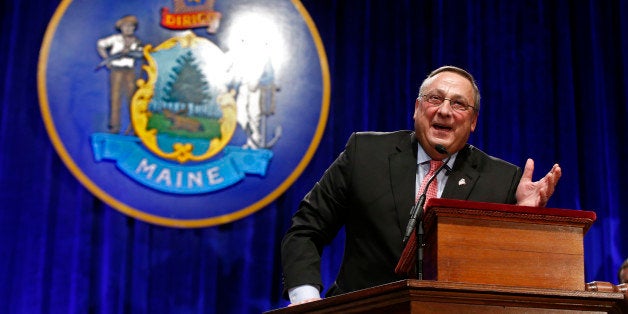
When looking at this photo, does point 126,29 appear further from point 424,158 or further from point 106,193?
point 424,158

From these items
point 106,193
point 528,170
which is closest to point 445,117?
point 528,170

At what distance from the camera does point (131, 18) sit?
176 inches

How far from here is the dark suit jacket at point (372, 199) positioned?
247 centimetres

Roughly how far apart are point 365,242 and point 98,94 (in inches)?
89.6

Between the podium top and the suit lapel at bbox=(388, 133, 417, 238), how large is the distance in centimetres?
69

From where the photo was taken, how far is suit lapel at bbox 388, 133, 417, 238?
2.48 meters

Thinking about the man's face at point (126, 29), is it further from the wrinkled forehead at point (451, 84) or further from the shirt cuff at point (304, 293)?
the shirt cuff at point (304, 293)

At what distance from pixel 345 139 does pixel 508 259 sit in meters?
2.75

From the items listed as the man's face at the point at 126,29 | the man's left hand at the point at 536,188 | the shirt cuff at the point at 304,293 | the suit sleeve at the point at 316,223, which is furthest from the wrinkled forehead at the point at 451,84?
the man's face at the point at 126,29

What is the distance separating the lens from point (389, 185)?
8.36ft

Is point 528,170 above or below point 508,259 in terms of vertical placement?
above

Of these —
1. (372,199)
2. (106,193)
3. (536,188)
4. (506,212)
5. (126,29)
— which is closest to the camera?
(506,212)

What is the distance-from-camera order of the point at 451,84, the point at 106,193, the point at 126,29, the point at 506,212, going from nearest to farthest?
the point at 506,212 → the point at 451,84 → the point at 106,193 → the point at 126,29

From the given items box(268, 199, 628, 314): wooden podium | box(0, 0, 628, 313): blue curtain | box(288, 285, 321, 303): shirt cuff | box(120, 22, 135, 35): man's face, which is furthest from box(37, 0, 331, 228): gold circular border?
box(268, 199, 628, 314): wooden podium
